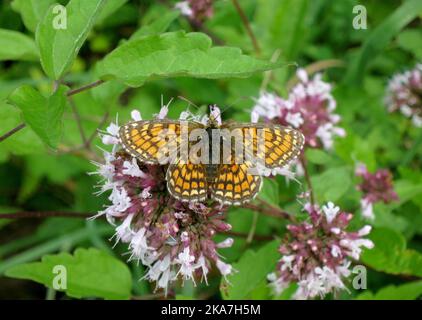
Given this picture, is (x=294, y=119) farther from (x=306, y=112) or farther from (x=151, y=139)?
(x=151, y=139)

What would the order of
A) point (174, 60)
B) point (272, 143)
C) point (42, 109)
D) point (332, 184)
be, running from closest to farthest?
point (42, 109) < point (174, 60) < point (272, 143) < point (332, 184)

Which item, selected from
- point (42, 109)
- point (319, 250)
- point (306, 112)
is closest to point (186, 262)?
point (319, 250)

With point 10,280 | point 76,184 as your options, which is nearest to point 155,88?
point 76,184

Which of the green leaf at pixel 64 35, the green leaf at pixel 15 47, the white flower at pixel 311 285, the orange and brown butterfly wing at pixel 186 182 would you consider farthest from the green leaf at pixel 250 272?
the green leaf at pixel 15 47

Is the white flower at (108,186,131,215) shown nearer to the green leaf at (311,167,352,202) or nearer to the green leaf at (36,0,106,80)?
the green leaf at (36,0,106,80)

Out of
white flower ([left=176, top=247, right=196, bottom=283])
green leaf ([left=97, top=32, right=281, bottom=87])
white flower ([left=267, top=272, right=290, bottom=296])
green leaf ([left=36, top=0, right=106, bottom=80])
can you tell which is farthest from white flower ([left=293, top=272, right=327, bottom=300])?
green leaf ([left=36, top=0, right=106, bottom=80])
